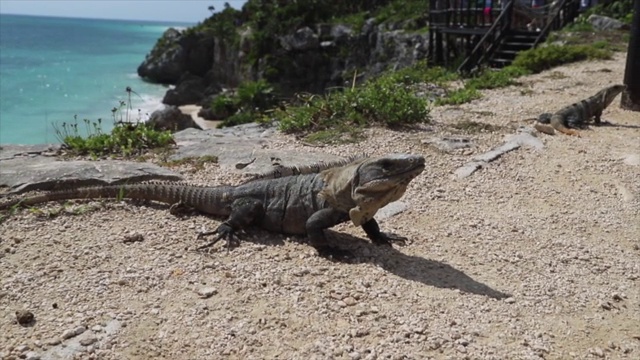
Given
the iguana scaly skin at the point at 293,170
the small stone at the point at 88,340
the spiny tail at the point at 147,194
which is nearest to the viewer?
the small stone at the point at 88,340

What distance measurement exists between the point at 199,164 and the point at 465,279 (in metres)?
3.93

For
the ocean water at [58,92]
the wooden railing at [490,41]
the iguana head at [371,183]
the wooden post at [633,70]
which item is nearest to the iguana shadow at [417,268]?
the iguana head at [371,183]

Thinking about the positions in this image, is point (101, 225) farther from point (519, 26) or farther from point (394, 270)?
point (519, 26)

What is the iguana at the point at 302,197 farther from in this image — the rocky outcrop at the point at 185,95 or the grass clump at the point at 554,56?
the rocky outcrop at the point at 185,95

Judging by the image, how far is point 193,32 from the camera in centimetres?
4588

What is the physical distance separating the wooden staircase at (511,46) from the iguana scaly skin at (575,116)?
341 inches

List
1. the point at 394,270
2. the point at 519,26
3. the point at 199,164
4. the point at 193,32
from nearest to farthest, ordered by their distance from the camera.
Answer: the point at 394,270, the point at 199,164, the point at 519,26, the point at 193,32

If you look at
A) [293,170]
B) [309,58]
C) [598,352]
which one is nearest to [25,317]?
[293,170]

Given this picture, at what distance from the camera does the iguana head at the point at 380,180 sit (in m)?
4.15

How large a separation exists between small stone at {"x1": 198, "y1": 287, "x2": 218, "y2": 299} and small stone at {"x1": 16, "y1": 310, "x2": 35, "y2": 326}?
1.07 meters

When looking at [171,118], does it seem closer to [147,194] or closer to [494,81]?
[494,81]

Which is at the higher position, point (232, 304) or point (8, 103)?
point (232, 304)

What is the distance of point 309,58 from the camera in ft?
105

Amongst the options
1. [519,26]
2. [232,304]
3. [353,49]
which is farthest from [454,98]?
[353,49]
